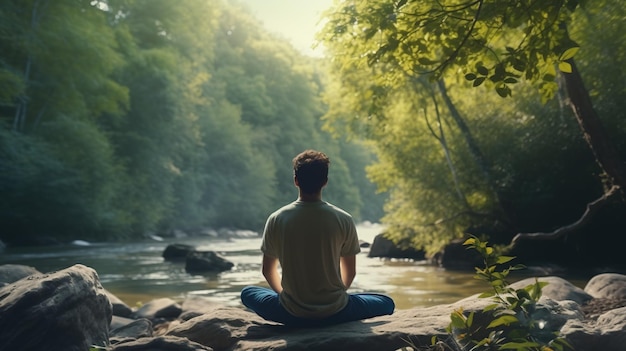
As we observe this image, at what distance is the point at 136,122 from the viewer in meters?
36.3

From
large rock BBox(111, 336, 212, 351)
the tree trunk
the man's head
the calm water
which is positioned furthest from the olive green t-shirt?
the calm water

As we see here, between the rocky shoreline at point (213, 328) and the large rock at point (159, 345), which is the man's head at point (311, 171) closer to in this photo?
the rocky shoreline at point (213, 328)

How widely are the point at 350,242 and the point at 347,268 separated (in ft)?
0.72

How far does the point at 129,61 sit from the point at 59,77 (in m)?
6.45

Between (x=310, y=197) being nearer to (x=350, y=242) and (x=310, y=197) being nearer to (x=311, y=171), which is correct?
(x=311, y=171)

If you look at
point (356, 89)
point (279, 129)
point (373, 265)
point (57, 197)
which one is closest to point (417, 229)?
point (373, 265)

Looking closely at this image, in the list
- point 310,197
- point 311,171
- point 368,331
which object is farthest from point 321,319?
point 311,171

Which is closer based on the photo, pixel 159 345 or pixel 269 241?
pixel 159 345

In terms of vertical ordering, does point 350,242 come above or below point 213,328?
above

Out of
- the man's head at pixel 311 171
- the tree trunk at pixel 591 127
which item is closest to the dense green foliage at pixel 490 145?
the tree trunk at pixel 591 127

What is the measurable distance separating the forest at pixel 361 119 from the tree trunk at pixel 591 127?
0.04 metres

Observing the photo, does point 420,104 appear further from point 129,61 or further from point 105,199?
point 129,61

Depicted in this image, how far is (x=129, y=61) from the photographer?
34.9 m

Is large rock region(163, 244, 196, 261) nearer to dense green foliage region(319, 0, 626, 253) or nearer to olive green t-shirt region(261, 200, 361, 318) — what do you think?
dense green foliage region(319, 0, 626, 253)
